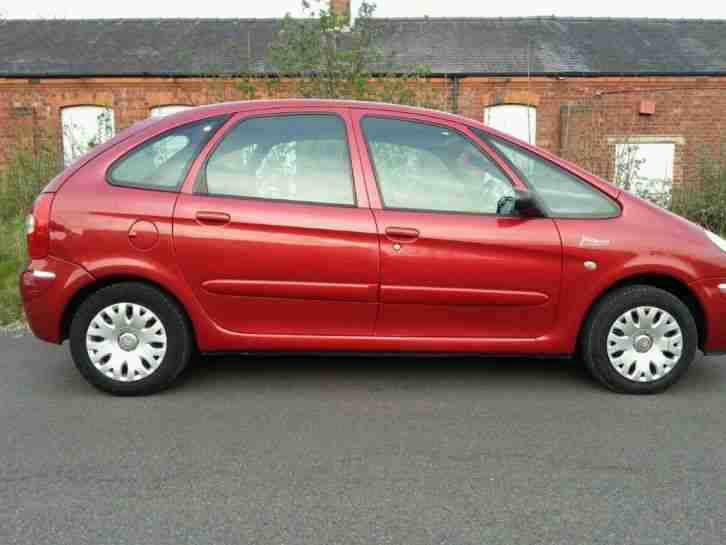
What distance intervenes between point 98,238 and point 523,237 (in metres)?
2.54

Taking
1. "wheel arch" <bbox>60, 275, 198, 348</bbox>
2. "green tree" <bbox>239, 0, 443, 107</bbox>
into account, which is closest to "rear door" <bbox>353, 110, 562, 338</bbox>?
"wheel arch" <bbox>60, 275, 198, 348</bbox>

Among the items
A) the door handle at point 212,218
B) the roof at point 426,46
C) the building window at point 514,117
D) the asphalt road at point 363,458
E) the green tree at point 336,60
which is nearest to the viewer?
the asphalt road at point 363,458

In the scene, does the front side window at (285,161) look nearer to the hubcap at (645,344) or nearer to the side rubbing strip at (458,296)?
the side rubbing strip at (458,296)

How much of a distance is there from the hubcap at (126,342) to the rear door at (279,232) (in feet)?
1.19

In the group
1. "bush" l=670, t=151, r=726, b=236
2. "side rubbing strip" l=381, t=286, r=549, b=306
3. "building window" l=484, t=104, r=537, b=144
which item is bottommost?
"side rubbing strip" l=381, t=286, r=549, b=306

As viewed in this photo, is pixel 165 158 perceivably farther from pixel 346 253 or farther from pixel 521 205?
pixel 521 205

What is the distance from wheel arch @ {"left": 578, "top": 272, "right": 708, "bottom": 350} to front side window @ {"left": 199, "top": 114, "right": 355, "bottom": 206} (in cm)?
168

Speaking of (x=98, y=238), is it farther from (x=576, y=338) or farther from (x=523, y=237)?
(x=576, y=338)

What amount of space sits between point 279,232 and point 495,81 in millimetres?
13904

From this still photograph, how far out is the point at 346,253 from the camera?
3953mm

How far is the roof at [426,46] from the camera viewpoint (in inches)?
662

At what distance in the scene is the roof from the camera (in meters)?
16.8

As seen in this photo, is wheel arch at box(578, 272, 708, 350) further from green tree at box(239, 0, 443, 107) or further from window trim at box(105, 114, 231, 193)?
green tree at box(239, 0, 443, 107)

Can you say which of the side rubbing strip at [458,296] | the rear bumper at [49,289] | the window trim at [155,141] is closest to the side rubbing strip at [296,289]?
the side rubbing strip at [458,296]
